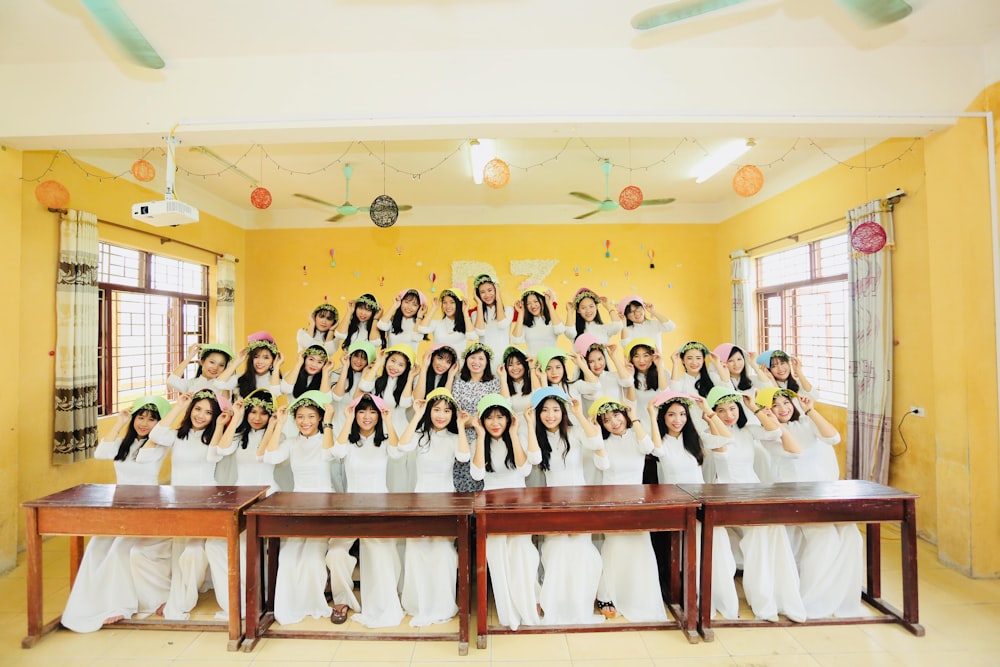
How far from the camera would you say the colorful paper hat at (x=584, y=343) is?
13.8 feet

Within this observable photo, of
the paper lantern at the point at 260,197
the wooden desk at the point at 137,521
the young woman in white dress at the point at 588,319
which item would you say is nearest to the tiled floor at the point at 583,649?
the wooden desk at the point at 137,521

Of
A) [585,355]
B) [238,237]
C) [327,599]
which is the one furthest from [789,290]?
[238,237]

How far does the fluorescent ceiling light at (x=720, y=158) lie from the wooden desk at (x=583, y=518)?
4179mm

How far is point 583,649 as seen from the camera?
2684mm

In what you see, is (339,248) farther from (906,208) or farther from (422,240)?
(906,208)

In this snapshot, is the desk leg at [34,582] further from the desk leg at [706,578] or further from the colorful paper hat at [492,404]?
the desk leg at [706,578]

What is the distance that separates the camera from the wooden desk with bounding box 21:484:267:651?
8.67 feet

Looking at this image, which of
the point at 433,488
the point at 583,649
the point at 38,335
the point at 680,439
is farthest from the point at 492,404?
the point at 38,335

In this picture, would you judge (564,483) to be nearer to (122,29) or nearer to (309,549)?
(309,549)

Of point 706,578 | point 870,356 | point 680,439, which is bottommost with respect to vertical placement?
point 706,578

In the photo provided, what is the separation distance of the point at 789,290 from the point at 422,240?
17.2 ft

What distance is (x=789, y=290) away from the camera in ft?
20.9

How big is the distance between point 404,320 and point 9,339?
3023mm

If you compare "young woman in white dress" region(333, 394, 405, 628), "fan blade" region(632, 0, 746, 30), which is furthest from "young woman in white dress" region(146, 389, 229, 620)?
"fan blade" region(632, 0, 746, 30)
